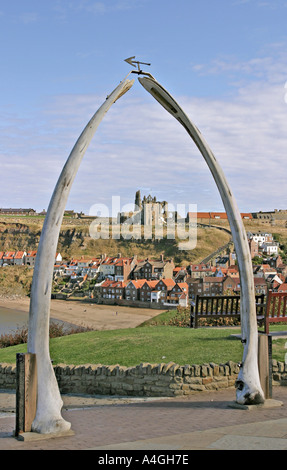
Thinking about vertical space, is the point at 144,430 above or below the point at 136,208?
below

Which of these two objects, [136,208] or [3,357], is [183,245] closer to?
[136,208]

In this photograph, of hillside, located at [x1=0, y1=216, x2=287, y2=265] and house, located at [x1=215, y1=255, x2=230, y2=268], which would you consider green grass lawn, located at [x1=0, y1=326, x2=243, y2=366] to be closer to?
house, located at [x1=215, y1=255, x2=230, y2=268]

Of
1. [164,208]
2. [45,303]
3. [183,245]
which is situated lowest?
[45,303]

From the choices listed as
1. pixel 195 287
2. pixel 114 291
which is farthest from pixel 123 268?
pixel 195 287

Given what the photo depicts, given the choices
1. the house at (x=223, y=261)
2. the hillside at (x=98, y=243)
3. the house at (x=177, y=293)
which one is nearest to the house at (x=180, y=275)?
the house at (x=177, y=293)

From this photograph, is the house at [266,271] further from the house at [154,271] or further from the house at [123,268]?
the house at [123,268]

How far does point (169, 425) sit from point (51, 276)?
2844 mm

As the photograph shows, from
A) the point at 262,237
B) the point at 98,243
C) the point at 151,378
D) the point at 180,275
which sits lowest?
the point at 151,378

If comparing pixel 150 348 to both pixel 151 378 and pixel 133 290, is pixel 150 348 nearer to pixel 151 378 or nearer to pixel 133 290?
pixel 151 378

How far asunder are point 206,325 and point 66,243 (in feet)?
460

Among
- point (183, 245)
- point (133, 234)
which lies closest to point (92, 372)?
point (183, 245)

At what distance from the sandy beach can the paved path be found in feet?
139

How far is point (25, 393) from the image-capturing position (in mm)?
7434
